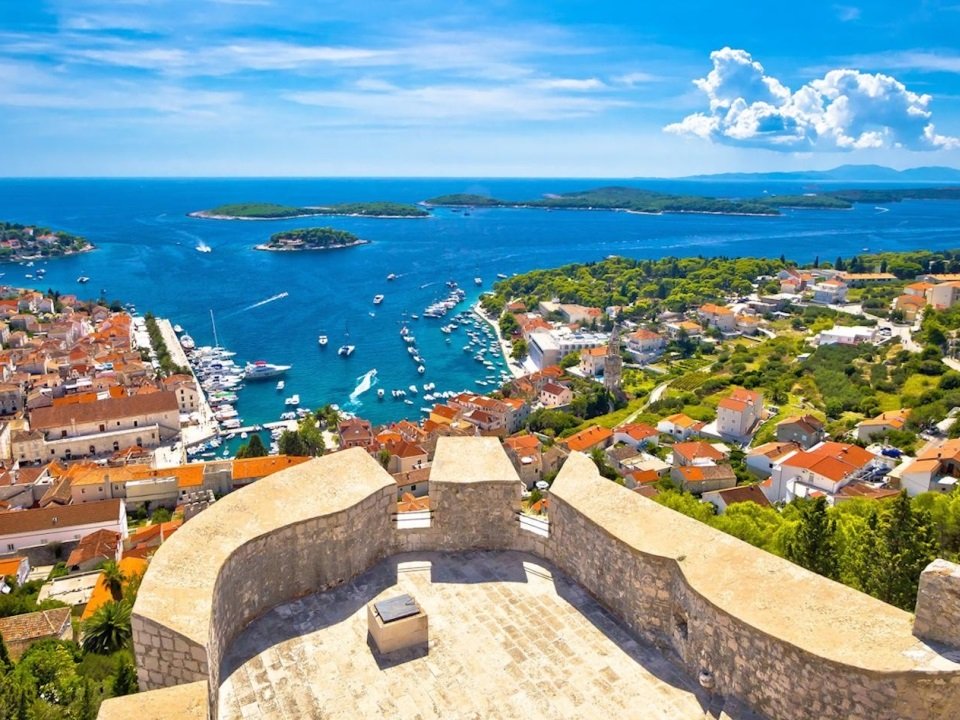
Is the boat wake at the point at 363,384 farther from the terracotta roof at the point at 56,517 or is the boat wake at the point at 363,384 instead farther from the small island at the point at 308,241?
the small island at the point at 308,241

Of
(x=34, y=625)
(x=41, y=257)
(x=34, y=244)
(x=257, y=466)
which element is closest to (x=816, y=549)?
(x=34, y=625)

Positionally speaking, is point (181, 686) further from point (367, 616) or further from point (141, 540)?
point (141, 540)

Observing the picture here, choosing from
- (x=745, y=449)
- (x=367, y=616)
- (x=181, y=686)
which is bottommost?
(x=745, y=449)

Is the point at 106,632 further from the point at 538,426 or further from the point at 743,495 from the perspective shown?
the point at 538,426

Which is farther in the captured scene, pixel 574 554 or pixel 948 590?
pixel 574 554

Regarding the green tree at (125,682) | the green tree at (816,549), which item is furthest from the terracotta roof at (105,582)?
the green tree at (816,549)

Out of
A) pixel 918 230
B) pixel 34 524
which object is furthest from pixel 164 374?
pixel 918 230
